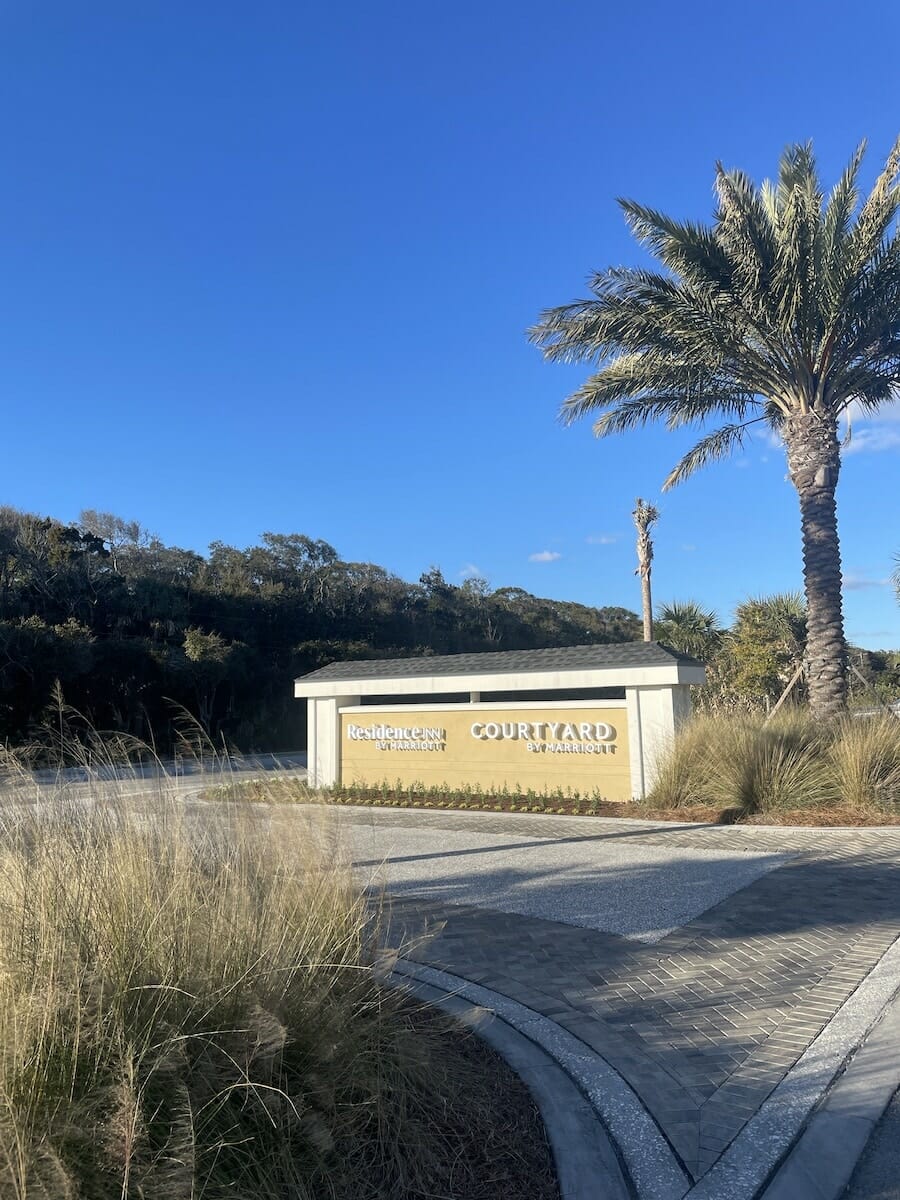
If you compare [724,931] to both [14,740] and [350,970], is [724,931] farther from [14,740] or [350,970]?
[14,740]

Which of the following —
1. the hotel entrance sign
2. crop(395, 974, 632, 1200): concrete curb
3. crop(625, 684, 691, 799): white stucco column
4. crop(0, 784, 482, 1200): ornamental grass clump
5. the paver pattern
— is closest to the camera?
crop(0, 784, 482, 1200): ornamental grass clump

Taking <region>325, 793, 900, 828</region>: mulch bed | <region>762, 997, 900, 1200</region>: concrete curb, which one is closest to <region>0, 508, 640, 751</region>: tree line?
<region>325, 793, 900, 828</region>: mulch bed

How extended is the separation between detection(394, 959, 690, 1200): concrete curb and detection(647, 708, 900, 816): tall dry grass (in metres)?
7.36

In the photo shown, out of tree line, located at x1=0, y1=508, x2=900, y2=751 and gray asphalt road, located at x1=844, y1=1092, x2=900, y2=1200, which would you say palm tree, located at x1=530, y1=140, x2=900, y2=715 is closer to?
tree line, located at x1=0, y1=508, x2=900, y2=751

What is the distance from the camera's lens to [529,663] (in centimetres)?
1454

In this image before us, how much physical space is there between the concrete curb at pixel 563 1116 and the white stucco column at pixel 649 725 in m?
8.53

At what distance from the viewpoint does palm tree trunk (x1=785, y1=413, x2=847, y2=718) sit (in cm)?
1385

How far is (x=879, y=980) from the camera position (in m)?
4.89

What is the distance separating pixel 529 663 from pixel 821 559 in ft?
17.6

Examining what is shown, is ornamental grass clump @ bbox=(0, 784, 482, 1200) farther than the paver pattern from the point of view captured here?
No

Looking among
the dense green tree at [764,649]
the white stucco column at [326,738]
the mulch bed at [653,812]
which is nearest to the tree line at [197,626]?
the white stucco column at [326,738]

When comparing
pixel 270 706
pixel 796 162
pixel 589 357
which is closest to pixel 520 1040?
pixel 589 357

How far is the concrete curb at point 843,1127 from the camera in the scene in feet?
9.61

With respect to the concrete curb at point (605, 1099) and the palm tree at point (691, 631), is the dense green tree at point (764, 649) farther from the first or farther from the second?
the concrete curb at point (605, 1099)
